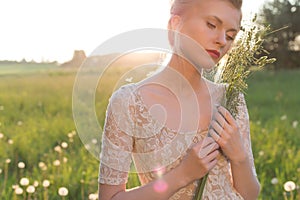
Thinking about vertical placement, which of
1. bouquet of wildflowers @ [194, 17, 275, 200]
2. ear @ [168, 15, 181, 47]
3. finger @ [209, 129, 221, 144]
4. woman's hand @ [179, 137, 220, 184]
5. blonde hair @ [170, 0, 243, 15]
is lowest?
woman's hand @ [179, 137, 220, 184]

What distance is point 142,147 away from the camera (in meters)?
2.10

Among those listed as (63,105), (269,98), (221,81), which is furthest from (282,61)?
(221,81)

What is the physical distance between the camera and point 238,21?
6.73ft

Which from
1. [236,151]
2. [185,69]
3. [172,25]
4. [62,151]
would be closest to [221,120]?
[236,151]

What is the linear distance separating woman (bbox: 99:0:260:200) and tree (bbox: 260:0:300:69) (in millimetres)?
23196

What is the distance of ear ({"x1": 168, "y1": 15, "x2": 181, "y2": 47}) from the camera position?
79.9 inches

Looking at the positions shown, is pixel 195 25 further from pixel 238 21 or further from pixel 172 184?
pixel 172 184

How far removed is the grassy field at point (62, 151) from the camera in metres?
3.92

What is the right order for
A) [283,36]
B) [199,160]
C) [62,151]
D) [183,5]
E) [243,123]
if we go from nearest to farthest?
[199,160], [183,5], [243,123], [62,151], [283,36]

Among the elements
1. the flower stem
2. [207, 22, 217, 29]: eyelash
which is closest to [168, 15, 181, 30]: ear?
[207, 22, 217, 29]: eyelash

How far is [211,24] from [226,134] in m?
0.36

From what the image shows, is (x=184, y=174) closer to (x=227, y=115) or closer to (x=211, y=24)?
(x=227, y=115)

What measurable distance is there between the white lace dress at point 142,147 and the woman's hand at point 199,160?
5.7 inches

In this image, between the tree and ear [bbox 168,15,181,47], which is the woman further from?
the tree
